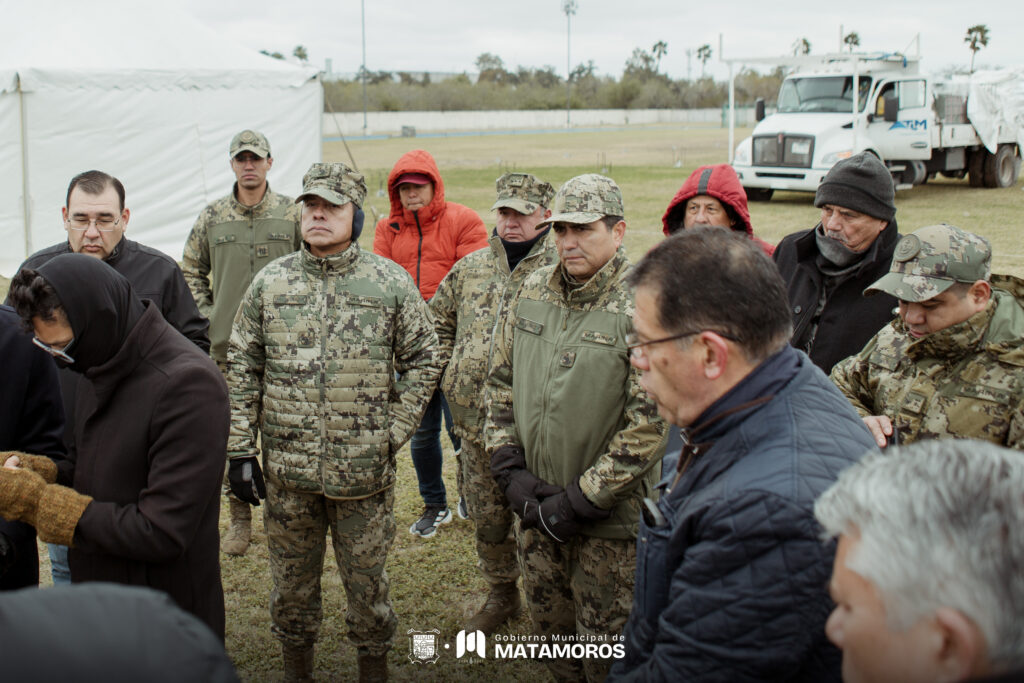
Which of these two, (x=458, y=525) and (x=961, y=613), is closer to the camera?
(x=961, y=613)

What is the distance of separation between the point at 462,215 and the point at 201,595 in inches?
124

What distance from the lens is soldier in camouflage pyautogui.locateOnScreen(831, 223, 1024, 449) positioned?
7.98 ft

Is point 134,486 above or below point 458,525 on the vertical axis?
above

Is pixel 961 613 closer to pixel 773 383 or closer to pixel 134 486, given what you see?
pixel 773 383

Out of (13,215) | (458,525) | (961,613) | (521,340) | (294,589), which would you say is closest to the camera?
(961,613)

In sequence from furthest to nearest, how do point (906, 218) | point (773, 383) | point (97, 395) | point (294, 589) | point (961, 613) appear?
point (906, 218)
point (294, 589)
point (97, 395)
point (773, 383)
point (961, 613)

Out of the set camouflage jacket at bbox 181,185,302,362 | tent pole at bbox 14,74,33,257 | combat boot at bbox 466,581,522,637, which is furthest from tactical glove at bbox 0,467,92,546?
tent pole at bbox 14,74,33,257

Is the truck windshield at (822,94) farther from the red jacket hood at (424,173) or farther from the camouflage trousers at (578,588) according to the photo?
the camouflage trousers at (578,588)

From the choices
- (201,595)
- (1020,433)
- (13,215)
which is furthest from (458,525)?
(13,215)

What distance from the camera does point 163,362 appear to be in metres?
2.27

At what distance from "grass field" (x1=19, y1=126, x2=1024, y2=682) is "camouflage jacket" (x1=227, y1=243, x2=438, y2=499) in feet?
3.11

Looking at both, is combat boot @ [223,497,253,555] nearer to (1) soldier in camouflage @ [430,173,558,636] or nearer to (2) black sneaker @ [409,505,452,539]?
(2) black sneaker @ [409,505,452,539]

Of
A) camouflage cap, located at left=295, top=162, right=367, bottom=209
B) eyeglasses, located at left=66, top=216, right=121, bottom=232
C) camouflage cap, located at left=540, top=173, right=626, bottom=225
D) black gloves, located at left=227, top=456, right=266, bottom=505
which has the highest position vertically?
camouflage cap, located at left=295, top=162, right=367, bottom=209

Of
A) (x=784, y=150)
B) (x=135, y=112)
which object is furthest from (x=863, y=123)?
(x=135, y=112)
